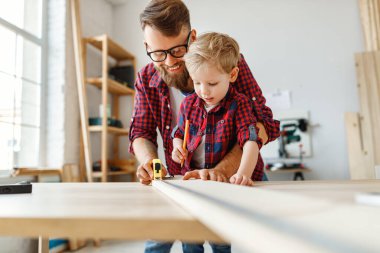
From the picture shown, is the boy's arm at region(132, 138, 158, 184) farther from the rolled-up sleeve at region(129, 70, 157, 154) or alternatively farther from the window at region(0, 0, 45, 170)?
the window at region(0, 0, 45, 170)

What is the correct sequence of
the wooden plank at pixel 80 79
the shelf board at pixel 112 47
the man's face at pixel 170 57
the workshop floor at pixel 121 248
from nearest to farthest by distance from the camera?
the man's face at pixel 170 57 → the workshop floor at pixel 121 248 → the wooden plank at pixel 80 79 → the shelf board at pixel 112 47

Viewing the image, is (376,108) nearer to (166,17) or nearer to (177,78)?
(177,78)

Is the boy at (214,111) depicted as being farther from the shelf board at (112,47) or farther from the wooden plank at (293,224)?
the shelf board at (112,47)

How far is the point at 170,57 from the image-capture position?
3.74 ft

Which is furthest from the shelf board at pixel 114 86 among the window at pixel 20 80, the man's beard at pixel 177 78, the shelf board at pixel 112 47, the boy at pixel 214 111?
the boy at pixel 214 111

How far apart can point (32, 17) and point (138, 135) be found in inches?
88.0

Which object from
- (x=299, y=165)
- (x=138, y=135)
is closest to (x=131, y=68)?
(x=299, y=165)

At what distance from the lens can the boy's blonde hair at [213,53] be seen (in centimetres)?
101

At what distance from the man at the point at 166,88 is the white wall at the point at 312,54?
231cm

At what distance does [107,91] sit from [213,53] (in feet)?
8.61

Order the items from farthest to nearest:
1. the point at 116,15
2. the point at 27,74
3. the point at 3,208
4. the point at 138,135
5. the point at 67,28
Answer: the point at 116,15 → the point at 67,28 → the point at 27,74 → the point at 138,135 → the point at 3,208

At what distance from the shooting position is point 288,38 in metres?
3.44

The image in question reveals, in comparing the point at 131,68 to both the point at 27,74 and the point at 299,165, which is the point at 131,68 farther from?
the point at 299,165

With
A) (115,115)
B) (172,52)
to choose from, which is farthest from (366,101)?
(115,115)
